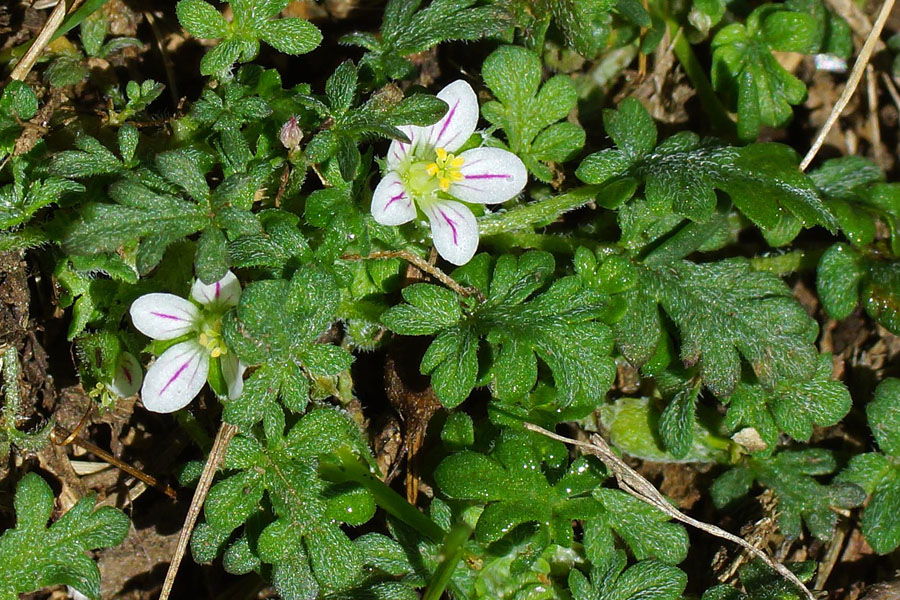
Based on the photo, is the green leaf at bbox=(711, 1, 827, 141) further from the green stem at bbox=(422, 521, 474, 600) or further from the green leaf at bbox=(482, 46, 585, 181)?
the green stem at bbox=(422, 521, 474, 600)

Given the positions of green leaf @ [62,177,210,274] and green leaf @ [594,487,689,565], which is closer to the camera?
green leaf @ [62,177,210,274]

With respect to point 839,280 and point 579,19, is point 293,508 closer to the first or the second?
point 579,19

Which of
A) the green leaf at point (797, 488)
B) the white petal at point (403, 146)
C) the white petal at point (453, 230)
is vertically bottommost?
the green leaf at point (797, 488)

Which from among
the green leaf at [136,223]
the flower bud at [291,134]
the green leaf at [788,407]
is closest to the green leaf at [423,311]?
the flower bud at [291,134]

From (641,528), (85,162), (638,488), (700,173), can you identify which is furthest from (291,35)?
(641,528)

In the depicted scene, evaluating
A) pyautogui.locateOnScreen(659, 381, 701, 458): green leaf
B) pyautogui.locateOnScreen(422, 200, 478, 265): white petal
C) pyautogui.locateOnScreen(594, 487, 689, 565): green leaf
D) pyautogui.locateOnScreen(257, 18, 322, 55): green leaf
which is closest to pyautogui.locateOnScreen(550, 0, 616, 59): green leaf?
pyautogui.locateOnScreen(422, 200, 478, 265): white petal

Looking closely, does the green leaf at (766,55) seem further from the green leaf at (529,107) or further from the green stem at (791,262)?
the green leaf at (529,107)

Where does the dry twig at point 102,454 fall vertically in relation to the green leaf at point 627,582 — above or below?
below
